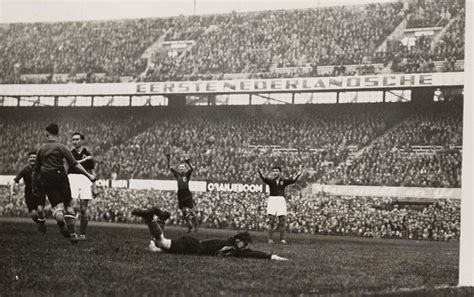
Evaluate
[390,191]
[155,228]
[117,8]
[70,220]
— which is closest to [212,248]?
[155,228]

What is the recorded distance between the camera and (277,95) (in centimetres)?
855

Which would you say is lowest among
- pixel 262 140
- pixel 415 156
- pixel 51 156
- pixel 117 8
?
pixel 51 156

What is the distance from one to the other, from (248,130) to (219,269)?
103 inches

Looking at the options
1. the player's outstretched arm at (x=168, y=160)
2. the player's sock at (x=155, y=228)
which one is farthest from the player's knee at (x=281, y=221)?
the player's sock at (x=155, y=228)

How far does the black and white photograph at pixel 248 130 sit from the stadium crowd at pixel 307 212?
3 centimetres

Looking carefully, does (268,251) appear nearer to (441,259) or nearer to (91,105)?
(441,259)

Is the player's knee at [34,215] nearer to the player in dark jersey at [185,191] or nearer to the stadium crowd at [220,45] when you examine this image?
the stadium crowd at [220,45]

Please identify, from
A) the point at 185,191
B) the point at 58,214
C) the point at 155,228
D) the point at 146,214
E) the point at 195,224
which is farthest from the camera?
the point at 195,224

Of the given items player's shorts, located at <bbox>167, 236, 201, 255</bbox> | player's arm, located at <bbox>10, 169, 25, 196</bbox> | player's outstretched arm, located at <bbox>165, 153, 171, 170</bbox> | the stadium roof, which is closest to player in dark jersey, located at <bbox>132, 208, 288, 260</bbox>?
player's shorts, located at <bbox>167, 236, 201, 255</bbox>

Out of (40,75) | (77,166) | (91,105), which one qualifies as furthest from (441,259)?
(40,75)

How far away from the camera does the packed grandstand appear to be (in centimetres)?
775

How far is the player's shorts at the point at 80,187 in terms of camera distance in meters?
8.20

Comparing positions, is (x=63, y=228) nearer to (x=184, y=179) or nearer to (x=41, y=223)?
(x=41, y=223)

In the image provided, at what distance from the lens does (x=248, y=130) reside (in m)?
8.38
